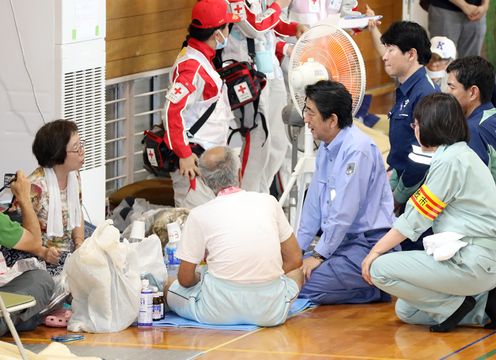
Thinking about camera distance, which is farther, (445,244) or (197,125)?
(197,125)

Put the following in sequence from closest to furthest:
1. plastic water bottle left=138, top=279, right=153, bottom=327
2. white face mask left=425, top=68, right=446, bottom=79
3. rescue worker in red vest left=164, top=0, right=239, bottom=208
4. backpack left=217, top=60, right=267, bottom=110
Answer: plastic water bottle left=138, top=279, right=153, bottom=327 → rescue worker in red vest left=164, top=0, right=239, bottom=208 → backpack left=217, top=60, right=267, bottom=110 → white face mask left=425, top=68, right=446, bottom=79

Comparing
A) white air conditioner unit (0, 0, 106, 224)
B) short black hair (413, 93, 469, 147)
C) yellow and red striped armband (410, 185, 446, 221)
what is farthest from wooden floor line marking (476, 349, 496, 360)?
white air conditioner unit (0, 0, 106, 224)

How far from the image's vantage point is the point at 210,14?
7512 millimetres

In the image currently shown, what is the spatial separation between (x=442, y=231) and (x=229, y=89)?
7.57 feet

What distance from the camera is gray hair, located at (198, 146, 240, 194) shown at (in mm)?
5941

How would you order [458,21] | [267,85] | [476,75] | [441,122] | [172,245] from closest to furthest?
[441,122], [476,75], [172,245], [267,85], [458,21]

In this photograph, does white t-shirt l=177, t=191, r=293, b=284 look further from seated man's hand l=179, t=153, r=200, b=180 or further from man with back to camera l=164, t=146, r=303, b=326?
seated man's hand l=179, t=153, r=200, b=180

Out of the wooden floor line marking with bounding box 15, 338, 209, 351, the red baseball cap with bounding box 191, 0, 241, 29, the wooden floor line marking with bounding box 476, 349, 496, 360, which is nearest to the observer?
the wooden floor line marking with bounding box 476, 349, 496, 360

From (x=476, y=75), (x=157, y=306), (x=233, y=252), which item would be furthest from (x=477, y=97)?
(x=157, y=306)

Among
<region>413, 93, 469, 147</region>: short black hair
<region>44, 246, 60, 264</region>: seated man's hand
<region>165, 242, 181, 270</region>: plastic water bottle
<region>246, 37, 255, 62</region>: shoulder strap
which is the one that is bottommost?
<region>165, 242, 181, 270</region>: plastic water bottle

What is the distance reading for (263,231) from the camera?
5.93 metres

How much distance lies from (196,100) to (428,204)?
7.03 feet

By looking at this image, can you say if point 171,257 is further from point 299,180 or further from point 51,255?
point 299,180

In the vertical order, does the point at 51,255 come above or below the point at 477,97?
below
